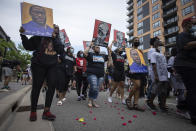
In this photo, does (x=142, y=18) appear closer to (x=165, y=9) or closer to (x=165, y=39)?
(x=165, y=9)

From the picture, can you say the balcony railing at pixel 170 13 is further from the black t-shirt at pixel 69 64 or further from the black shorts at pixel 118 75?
the black t-shirt at pixel 69 64

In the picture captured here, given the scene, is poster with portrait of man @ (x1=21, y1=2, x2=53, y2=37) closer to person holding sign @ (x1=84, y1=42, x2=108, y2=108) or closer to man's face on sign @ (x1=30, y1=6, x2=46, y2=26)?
man's face on sign @ (x1=30, y1=6, x2=46, y2=26)

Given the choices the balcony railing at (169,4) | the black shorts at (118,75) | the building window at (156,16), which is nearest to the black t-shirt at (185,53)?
the black shorts at (118,75)

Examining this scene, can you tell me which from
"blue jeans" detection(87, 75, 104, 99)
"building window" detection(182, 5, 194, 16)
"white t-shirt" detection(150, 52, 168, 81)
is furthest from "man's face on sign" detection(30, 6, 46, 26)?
"building window" detection(182, 5, 194, 16)

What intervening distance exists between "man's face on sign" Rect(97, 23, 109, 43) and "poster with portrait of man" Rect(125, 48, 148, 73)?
884mm

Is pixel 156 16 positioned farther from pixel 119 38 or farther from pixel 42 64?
pixel 42 64

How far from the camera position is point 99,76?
160 inches

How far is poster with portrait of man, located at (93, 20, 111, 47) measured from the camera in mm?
4043

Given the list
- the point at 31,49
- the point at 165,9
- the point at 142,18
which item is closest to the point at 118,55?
the point at 31,49

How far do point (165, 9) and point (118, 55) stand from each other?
38347 millimetres

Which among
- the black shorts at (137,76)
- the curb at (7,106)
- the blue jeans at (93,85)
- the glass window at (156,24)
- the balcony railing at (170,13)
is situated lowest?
the curb at (7,106)

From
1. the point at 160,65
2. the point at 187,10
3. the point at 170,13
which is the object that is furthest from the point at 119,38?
the point at 170,13

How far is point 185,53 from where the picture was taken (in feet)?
8.55

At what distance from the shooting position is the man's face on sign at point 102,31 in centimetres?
411
